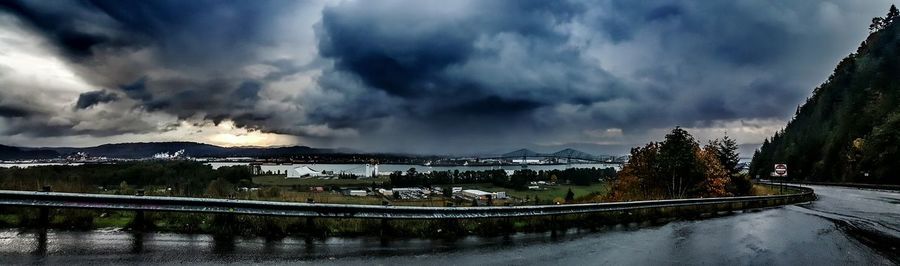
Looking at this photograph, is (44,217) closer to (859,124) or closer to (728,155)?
(728,155)

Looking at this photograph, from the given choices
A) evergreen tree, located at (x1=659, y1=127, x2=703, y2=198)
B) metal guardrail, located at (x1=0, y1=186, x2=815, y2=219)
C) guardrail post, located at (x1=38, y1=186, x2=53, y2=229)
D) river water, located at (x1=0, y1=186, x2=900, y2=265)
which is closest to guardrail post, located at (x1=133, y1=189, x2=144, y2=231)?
metal guardrail, located at (x1=0, y1=186, x2=815, y2=219)

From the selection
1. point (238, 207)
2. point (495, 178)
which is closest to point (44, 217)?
point (238, 207)

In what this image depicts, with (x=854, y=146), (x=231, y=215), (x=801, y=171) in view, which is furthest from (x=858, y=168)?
(x=231, y=215)

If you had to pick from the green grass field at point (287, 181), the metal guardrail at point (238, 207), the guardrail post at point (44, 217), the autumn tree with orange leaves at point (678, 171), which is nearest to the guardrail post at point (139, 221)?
the metal guardrail at point (238, 207)

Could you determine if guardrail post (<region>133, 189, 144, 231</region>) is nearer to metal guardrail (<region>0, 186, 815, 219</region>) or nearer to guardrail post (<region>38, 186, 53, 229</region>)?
metal guardrail (<region>0, 186, 815, 219</region>)

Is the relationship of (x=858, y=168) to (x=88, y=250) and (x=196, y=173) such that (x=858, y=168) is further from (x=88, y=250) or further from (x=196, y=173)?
(x=88, y=250)

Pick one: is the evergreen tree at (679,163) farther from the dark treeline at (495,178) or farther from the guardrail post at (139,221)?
the dark treeline at (495,178)
